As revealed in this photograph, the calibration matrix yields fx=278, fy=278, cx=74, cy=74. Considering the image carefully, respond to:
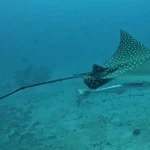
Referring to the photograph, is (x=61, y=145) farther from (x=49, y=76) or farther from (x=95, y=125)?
(x=49, y=76)

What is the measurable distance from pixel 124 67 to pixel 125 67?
2 cm

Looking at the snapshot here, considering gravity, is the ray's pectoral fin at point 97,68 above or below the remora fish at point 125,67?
above

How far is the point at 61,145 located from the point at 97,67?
377cm

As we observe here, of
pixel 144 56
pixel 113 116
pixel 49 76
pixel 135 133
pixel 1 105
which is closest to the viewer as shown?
pixel 144 56

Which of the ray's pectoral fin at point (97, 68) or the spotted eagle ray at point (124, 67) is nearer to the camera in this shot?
the ray's pectoral fin at point (97, 68)

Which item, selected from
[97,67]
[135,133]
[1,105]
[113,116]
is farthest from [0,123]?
[97,67]

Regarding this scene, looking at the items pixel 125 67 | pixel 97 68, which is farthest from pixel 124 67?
pixel 97 68

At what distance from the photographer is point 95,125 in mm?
8992

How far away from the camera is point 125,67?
5.37m

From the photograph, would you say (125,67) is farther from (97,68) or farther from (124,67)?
(97,68)

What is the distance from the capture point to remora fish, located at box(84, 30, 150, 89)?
5.09m

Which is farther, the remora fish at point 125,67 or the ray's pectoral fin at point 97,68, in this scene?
the remora fish at point 125,67

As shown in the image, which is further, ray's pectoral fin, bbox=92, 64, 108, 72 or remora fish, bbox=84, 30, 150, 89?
remora fish, bbox=84, 30, 150, 89

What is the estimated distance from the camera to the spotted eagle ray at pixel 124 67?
5070mm
